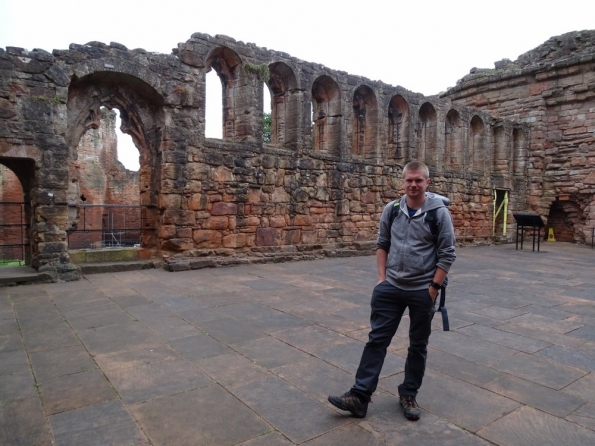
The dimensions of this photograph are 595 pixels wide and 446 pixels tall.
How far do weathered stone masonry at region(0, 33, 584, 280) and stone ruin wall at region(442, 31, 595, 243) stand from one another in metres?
5.55

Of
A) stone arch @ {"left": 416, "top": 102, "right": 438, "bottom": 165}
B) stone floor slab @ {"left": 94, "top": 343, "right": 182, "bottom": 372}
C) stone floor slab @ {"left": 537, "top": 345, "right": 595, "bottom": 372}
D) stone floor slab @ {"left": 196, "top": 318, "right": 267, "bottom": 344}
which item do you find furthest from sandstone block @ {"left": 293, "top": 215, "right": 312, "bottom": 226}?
stone floor slab @ {"left": 537, "top": 345, "right": 595, "bottom": 372}

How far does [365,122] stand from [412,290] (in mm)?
10003

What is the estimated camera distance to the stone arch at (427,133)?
535 inches

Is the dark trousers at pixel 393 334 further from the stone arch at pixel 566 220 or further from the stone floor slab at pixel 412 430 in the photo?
the stone arch at pixel 566 220

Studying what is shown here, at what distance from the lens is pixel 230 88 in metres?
9.55

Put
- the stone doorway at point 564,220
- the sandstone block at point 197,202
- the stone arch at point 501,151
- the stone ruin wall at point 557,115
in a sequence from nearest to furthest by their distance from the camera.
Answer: the sandstone block at point 197,202 < the stone ruin wall at point 557,115 < the stone arch at point 501,151 < the stone doorway at point 564,220

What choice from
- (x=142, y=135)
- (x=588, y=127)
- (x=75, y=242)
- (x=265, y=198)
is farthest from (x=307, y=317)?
(x=75, y=242)

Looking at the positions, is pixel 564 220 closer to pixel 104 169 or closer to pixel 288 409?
pixel 288 409

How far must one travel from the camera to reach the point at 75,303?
5.53m

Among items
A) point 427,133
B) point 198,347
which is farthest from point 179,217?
point 427,133

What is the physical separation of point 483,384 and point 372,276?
483 centimetres

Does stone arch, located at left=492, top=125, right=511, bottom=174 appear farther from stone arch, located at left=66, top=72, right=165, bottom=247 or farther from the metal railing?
the metal railing

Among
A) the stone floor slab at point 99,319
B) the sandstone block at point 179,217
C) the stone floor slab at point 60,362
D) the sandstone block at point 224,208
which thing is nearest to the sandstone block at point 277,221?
the sandstone block at point 224,208

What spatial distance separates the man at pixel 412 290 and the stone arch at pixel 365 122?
9.43m
